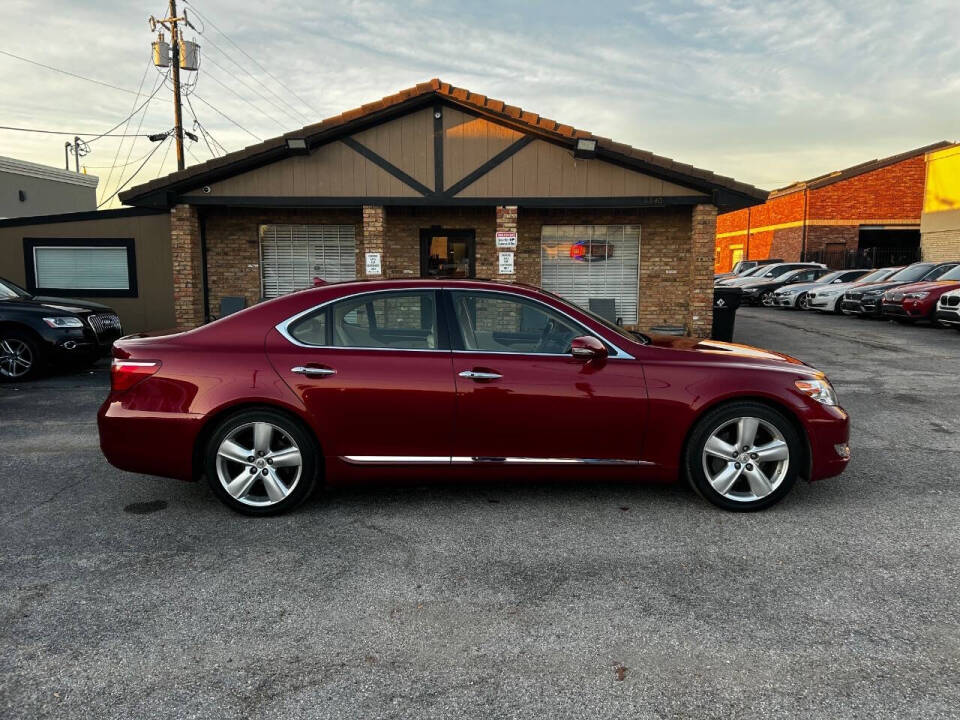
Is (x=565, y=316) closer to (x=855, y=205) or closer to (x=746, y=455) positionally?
(x=746, y=455)

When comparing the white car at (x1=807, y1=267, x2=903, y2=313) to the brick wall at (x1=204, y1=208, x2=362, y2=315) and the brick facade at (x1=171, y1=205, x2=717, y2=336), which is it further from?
the brick wall at (x1=204, y1=208, x2=362, y2=315)

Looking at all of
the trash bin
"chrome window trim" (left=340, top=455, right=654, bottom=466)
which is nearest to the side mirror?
"chrome window trim" (left=340, top=455, right=654, bottom=466)

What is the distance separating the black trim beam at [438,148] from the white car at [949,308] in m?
11.8

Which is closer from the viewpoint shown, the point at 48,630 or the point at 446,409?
the point at 48,630

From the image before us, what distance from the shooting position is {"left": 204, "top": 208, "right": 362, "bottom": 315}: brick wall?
13930 mm

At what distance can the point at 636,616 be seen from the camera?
3.07 meters

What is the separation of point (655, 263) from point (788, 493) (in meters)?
9.80

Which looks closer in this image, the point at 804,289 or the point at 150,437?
the point at 150,437

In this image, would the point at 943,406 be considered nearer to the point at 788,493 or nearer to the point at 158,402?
the point at 788,493

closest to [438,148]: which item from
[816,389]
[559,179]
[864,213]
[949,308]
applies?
[559,179]

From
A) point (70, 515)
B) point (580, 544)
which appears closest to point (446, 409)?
point (580, 544)

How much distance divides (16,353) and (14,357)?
0.20 feet

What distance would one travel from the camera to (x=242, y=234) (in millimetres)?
13969

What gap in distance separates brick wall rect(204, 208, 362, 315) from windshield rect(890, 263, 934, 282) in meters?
15.9
